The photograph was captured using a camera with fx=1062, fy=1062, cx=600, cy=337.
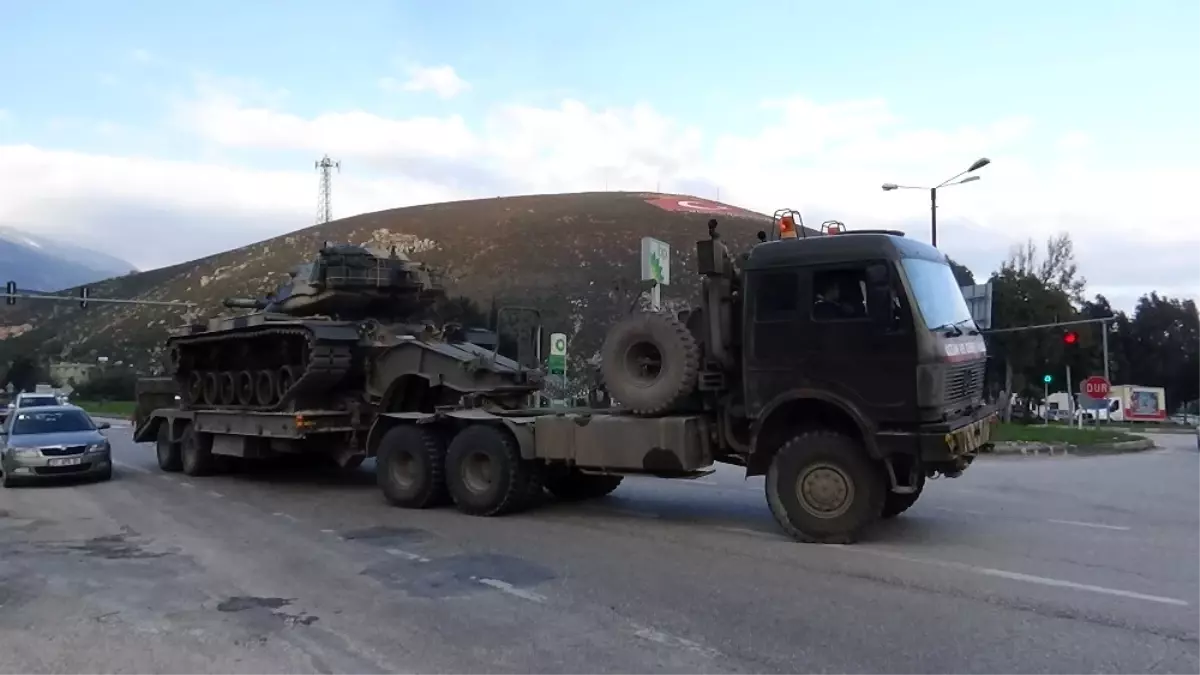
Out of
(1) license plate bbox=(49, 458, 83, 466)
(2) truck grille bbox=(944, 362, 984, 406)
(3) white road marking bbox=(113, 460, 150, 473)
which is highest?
(2) truck grille bbox=(944, 362, 984, 406)

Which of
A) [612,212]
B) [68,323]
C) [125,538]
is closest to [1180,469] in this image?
[125,538]

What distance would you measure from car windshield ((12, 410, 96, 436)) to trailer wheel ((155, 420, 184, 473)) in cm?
124

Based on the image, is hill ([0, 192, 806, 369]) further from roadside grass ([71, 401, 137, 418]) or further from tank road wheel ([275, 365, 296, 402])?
tank road wheel ([275, 365, 296, 402])

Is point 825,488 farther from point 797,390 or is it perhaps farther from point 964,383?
point 964,383

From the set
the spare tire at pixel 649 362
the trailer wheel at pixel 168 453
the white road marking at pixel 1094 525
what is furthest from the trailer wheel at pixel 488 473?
the trailer wheel at pixel 168 453

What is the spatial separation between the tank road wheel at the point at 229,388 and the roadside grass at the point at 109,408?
33265mm

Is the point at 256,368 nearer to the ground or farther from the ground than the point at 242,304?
nearer to the ground

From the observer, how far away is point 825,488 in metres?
9.80

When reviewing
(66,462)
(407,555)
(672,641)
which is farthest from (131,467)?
(672,641)

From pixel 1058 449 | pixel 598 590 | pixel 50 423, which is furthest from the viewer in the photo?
pixel 1058 449

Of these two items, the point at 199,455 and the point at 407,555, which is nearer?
the point at 407,555

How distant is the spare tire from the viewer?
422 inches

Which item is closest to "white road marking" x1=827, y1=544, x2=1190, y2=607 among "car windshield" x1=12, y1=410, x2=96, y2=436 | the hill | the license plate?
the license plate

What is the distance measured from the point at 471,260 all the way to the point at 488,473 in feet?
249
